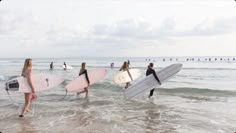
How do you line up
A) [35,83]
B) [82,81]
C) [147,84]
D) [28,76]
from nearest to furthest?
[28,76] → [35,83] → [147,84] → [82,81]

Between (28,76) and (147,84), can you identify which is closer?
(28,76)

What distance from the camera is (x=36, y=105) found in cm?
1091

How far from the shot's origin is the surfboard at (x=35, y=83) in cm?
912

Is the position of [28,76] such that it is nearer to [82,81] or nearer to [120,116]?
[120,116]

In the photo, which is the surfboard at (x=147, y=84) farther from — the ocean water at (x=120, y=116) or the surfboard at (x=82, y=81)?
the surfboard at (x=82, y=81)

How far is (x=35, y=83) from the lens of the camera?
404 inches

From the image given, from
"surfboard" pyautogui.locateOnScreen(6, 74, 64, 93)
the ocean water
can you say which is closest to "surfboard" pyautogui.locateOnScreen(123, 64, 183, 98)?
the ocean water

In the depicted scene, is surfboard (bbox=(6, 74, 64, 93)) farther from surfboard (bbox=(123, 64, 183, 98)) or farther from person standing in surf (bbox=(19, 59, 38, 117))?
surfboard (bbox=(123, 64, 183, 98))

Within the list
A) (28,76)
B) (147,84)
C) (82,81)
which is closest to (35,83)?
(28,76)

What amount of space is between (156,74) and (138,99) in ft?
4.40

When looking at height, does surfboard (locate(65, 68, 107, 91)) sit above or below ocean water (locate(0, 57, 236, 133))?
above

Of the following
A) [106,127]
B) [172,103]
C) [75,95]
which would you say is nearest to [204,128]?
[106,127]

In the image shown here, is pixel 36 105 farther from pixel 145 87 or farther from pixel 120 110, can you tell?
pixel 145 87

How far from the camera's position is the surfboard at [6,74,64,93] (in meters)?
9.12
